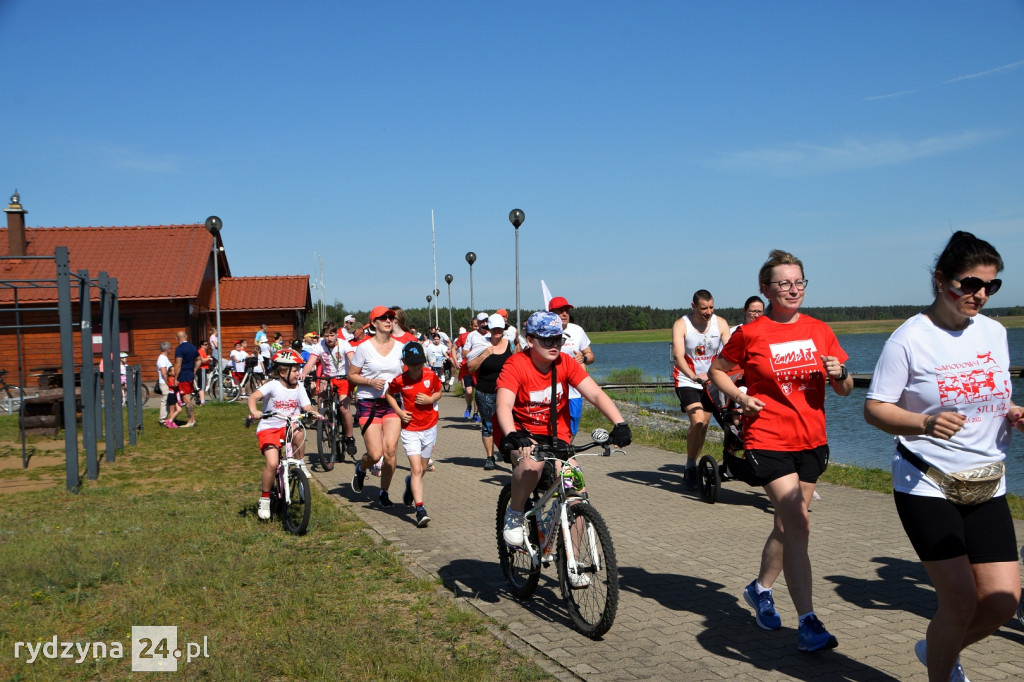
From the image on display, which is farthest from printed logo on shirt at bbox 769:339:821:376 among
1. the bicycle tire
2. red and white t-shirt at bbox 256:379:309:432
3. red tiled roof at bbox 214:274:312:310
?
red tiled roof at bbox 214:274:312:310

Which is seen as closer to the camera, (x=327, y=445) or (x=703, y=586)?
(x=703, y=586)

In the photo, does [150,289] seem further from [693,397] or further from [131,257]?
[693,397]

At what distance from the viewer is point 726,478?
9.34 metres

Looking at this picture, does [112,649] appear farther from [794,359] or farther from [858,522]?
[858,522]

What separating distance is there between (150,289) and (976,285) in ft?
116

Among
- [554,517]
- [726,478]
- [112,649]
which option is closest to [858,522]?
[726,478]

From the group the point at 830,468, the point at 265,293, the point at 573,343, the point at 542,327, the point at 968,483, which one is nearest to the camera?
the point at 968,483

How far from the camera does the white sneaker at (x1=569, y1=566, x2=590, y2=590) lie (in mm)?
5113

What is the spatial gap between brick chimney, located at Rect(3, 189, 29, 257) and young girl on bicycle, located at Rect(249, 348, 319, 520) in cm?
3245

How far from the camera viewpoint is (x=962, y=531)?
3549 millimetres

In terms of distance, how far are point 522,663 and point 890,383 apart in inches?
91.3

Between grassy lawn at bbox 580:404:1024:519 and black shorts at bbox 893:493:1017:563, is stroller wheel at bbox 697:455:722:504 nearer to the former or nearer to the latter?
grassy lawn at bbox 580:404:1024:519

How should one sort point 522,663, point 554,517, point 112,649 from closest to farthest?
point 522,663 → point 112,649 → point 554,517

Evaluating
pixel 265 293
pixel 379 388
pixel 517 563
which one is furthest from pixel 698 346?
pixel 265 293
